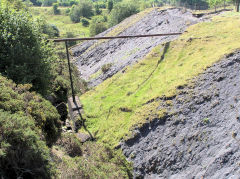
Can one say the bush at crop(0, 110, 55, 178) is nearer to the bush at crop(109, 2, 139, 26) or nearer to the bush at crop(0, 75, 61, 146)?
the bush at crop(0, 75, 61, 146)

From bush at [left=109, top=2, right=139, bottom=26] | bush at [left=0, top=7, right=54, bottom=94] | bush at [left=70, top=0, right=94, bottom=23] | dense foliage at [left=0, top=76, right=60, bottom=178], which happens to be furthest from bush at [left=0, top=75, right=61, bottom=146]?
bush at [left=70, top=0, right=94, bottom=23]

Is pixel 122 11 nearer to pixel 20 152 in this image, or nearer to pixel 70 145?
pixel 70 145

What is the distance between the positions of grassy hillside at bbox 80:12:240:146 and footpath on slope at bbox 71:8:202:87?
2.96 metres

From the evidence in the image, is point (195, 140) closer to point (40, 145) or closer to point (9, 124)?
point (40, 145)

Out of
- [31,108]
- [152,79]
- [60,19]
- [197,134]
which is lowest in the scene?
[197,134]

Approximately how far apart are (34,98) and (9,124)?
16.8ft

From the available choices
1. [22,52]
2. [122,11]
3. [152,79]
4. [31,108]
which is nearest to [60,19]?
[122,11]

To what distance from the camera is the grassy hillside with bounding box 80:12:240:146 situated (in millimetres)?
18031

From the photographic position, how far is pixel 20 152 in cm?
933

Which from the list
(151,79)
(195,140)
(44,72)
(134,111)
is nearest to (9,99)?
(44,72)

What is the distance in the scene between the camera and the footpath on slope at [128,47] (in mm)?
29938

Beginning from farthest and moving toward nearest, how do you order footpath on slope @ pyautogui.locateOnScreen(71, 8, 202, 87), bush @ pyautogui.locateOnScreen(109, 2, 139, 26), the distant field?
the distant field → bush @ pyautogui.locateOnScreen(109, 2, 139, 26) → footpath on slope @ pyautogui.locateOnScreen(71, 8, 202, 87)

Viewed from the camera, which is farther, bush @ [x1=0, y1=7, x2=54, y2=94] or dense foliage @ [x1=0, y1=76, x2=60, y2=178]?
bush @ [x1=0, y1=7, x2=54, y2=94]

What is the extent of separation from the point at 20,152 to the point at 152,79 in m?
15.1
